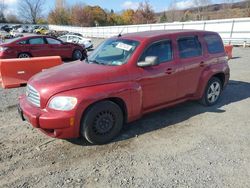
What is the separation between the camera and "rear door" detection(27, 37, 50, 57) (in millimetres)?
12495

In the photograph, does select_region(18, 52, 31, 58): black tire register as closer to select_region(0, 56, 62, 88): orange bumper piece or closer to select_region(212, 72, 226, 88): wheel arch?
select_region(0, 56, 62, 88): orange bumper piece

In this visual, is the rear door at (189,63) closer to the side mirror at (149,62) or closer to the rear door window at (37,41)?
the side mirror at (149,62)

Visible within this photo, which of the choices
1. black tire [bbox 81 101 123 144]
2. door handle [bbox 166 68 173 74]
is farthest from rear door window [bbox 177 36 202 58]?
black tire [bbox 81 101 123 144]

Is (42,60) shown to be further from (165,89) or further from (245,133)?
(245,133)

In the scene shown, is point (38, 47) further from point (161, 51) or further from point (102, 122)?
point (102, 122)

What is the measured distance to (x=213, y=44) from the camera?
5863 mm

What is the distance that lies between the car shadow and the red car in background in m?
7.60

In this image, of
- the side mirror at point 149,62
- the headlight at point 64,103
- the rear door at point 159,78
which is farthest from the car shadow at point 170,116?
the side mirror at point 149,62

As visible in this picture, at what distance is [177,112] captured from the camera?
562 cm

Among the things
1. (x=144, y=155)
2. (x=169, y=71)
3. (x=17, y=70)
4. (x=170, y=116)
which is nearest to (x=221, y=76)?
(x=170, y=116)

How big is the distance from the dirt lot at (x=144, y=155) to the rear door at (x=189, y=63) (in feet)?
1.99

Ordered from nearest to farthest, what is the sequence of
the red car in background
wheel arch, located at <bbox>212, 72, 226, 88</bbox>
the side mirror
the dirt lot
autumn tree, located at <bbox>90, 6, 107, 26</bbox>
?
the dirt lot < the side mirror < wheel arch, located at <bbox>212, 72, 226, 88</bbox> < the red car in background < autumn tree, located at <bbox>90, 6, 107, 26</bbox>

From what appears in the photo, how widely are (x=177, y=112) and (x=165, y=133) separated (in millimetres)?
1154

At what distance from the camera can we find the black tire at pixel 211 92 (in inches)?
231
